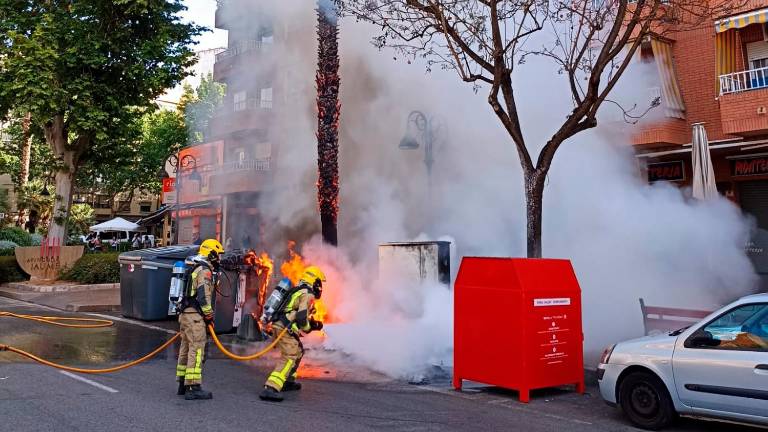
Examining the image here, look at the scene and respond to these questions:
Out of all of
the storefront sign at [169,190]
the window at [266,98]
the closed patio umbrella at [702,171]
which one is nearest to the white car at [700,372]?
the closed patio umbrella at [702,171]

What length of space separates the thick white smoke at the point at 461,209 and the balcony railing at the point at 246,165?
9.77 feet

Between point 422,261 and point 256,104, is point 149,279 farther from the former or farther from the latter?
point 256,104

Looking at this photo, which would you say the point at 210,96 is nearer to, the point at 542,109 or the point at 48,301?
the point at 48,301

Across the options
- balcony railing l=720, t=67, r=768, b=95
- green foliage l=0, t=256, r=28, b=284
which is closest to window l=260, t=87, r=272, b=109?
green foliage l=0, t=256, r=28, b=284

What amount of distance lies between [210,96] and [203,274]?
865 inches

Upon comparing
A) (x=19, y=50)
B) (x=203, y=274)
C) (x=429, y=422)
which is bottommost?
(x=429, y=422)

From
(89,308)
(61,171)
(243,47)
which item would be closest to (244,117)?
(243,47)

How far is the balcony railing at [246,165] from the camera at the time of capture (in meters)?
17.2

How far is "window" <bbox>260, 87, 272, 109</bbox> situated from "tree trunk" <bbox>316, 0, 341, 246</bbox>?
5107mm

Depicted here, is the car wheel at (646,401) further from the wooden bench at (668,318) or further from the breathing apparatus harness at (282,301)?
the breathing apparatus harness at (282,301)

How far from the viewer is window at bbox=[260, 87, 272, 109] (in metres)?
15.9

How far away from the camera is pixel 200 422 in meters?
4.49

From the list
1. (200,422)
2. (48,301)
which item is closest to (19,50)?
(48,301)

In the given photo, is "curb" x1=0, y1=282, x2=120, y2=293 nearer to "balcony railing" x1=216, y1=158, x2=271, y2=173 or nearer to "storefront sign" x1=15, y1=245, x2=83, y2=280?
"storefront sign" x1=15, y1=245, x2=83, y2=280
